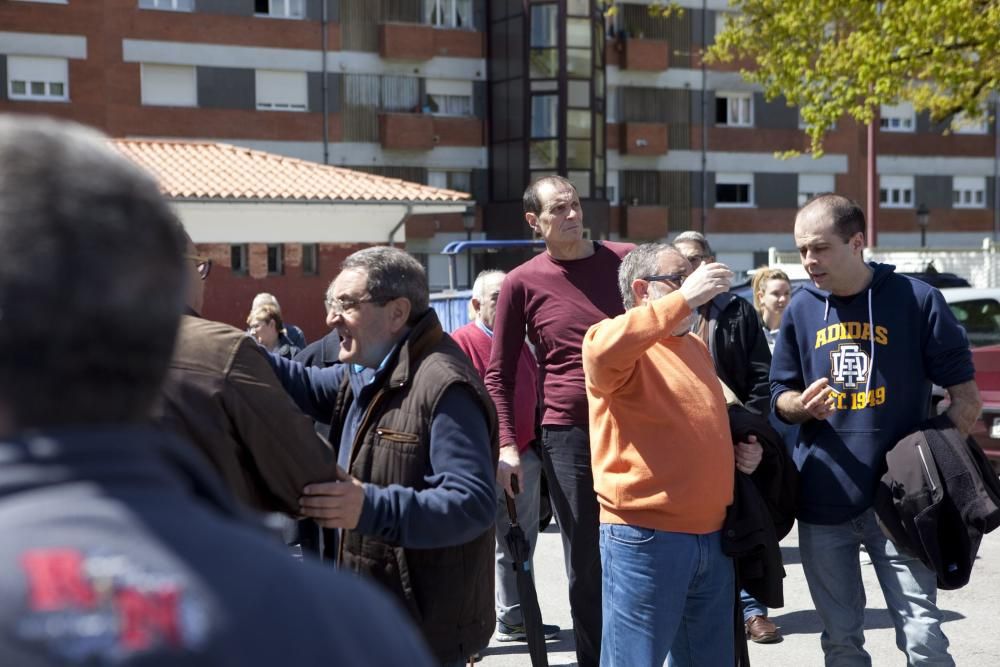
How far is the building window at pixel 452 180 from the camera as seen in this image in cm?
4184

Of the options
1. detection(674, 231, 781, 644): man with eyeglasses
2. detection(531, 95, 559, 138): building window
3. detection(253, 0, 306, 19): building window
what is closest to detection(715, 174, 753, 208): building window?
detection(531, 95, 559, 138): building window

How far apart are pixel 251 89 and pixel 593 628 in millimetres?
35582

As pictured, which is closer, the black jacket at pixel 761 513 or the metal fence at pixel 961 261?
the black jacket at pixel 761 513

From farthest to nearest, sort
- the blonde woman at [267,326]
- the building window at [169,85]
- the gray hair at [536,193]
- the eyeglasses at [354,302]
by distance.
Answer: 1. the building window at [169,85]
2. the blonde woman at [267,326]
3. the gray hair at [536,193]
4. the eyeglasses at [354,302]

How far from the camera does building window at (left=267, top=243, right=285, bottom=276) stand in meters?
32.5

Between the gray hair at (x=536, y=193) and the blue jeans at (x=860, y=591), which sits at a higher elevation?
the gray hair at (x=536, y=193)

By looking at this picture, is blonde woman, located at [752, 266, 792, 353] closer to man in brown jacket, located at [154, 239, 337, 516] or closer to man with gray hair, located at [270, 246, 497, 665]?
man with gray hair, located at [270, 246, 497, 665]

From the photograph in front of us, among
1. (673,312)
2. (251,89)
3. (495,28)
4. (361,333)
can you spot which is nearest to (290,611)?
(361,333)

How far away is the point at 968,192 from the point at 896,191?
356cm

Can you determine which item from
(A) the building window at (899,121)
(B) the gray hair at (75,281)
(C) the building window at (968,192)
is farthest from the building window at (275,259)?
(B) the gray hair at (75,281)

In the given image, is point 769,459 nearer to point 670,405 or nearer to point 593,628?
point 670,405

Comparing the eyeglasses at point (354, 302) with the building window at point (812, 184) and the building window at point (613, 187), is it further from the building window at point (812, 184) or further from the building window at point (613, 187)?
the building window at point (812, 184)

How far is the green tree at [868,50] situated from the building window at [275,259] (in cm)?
1551

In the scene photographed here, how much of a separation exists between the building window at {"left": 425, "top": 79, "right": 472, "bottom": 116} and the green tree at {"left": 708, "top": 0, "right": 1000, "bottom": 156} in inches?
869
